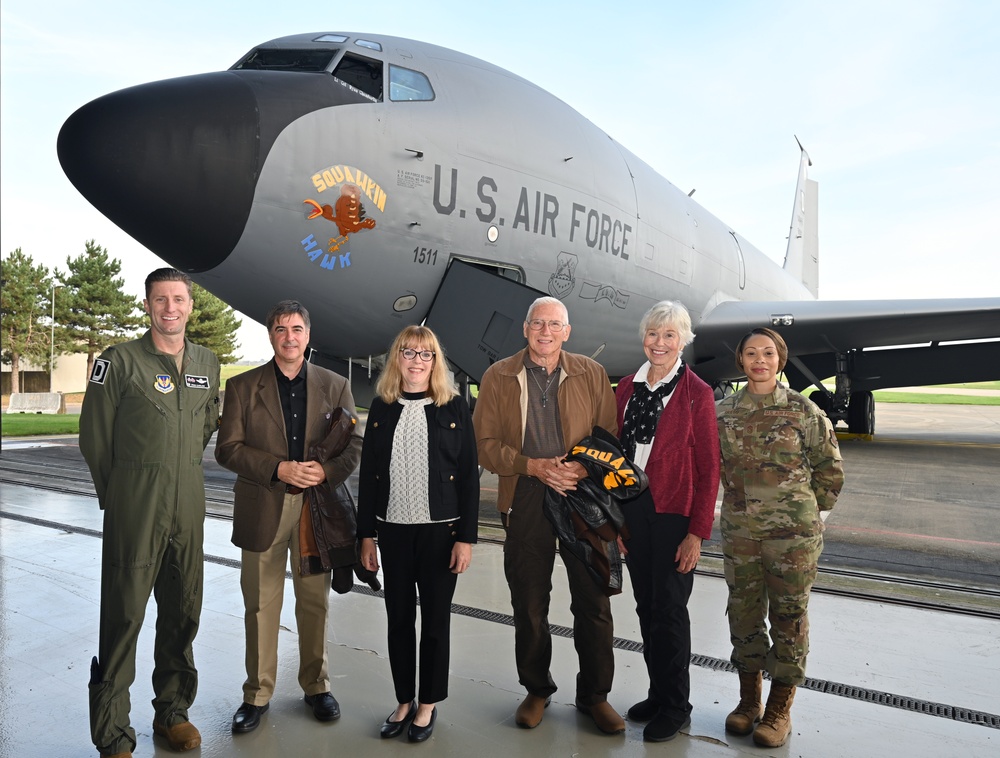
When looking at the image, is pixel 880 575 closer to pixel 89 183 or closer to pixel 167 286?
pixel 167 286

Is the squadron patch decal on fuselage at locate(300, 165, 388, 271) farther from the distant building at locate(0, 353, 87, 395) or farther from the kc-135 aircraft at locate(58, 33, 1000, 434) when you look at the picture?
the distant building at locate(0, 353, 87, 395)

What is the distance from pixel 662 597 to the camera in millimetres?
2848

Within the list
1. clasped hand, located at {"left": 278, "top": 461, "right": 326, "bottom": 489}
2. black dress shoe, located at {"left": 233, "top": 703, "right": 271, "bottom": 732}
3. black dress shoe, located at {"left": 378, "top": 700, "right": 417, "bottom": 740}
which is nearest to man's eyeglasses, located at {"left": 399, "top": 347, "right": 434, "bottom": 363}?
clasped hand, located at {"left": 278, "top": 461, "right": 326, "bottom": 489}

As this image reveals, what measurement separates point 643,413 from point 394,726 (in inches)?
64.0

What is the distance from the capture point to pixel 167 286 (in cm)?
270

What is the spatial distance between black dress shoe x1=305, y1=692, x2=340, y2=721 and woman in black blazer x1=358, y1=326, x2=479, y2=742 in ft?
0.75

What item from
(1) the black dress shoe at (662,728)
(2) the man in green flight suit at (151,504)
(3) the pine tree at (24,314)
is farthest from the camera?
(3) the pine tree at (24,314)

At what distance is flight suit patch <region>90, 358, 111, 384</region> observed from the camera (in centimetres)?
258

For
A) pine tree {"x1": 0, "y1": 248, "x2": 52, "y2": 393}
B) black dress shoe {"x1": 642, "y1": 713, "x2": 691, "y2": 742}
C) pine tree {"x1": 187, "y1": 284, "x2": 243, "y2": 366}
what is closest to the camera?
black dress shoe {"x1": 642, "y1": 713, "x2": 691, "y2": 742}

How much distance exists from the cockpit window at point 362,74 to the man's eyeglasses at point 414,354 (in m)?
3.41

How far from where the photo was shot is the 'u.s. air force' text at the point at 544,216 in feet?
18.8

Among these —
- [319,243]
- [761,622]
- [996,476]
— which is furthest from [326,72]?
[996,476]

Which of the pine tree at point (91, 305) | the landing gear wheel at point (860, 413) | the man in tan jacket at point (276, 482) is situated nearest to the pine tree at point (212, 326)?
the pine tree at point (91, 305)

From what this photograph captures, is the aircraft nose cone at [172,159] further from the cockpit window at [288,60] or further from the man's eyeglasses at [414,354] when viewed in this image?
the man's eyeglasses at [414,354]
